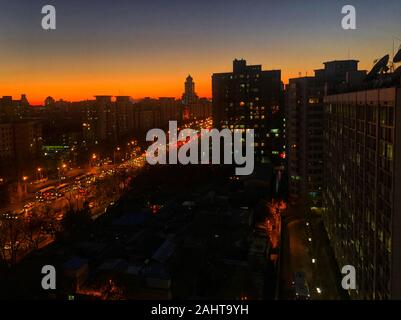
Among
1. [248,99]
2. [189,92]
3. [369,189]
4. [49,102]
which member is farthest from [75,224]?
[49,102]

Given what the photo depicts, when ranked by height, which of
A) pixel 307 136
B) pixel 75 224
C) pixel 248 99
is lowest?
pixel 75 224

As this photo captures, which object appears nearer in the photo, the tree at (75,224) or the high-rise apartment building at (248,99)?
the tree at (75,224)

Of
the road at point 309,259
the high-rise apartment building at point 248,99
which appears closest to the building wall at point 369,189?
the road at point 309,259

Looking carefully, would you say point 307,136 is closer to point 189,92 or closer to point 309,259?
point 309,259

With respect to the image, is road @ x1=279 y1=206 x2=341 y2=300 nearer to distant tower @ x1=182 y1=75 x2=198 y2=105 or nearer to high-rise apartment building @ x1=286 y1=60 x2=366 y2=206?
high-rise apartment building @ x1=286 y1=60 x2=366 y2=206

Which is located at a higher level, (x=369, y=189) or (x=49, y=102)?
(x=49, y=102)

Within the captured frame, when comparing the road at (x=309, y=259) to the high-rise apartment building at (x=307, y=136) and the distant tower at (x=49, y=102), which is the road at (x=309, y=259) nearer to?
the high-rise apartment building at (x=307, y=136)

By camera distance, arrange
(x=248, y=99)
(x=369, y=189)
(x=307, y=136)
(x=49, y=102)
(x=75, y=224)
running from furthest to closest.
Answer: (x=49, y=102) < (x=248, y=99) < (x=307, y=136) < (x=75, y=224) < (x=369, y=189)

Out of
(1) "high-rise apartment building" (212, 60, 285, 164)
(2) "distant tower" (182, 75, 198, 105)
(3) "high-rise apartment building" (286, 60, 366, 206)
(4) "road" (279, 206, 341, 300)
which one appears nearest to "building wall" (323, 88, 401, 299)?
A: (4) "road" (279, 206, 341, 300)

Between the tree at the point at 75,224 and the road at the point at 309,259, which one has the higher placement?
the tree at the point at 75,224
